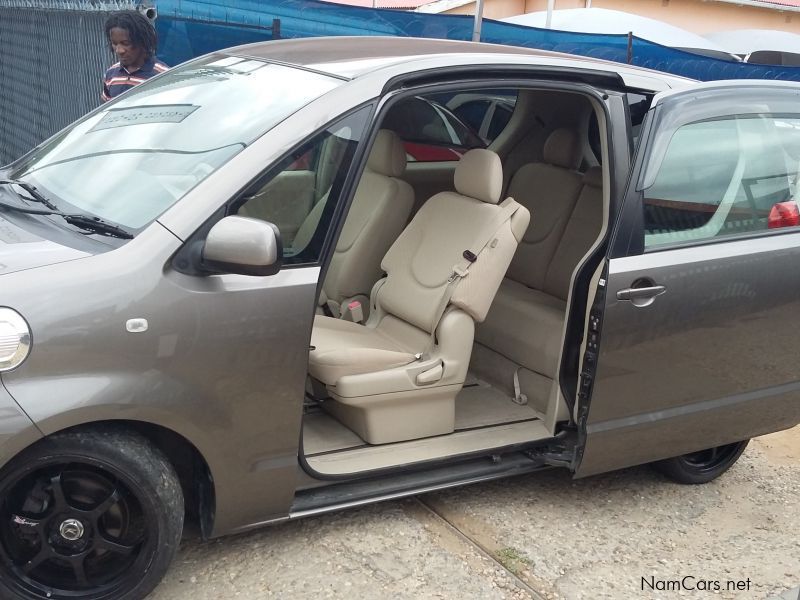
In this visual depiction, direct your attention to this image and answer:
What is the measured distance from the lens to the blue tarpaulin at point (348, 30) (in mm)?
7473

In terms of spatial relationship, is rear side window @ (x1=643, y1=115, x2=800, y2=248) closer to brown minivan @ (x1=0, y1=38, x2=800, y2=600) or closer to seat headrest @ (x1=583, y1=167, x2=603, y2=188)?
brown minivan @ (x1=0, y1=38, x2=800, y2=600)

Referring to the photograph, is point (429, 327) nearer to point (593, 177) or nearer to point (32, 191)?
point (593, 177)

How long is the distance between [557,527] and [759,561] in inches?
31.6

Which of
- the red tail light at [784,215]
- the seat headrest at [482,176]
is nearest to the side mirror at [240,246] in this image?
the seat headrest at [482,176]

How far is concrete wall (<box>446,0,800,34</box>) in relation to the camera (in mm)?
20828

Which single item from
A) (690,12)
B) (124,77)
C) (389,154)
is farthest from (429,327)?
(690,12)

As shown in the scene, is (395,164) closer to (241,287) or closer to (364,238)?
(364,238)

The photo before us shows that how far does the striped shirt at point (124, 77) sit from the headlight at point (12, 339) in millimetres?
3505

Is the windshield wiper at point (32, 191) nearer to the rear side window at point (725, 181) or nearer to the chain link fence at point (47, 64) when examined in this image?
the rear side window at point (725, 181)

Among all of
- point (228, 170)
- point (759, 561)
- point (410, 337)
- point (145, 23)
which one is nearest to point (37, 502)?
point (228, 170)

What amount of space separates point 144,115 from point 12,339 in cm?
130

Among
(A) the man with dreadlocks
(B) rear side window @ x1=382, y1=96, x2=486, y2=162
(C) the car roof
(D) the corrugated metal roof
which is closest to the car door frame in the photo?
(C) the car roof

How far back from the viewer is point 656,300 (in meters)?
3.50

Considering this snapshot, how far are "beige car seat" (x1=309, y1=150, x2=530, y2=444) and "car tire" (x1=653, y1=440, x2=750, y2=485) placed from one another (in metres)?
1.10
